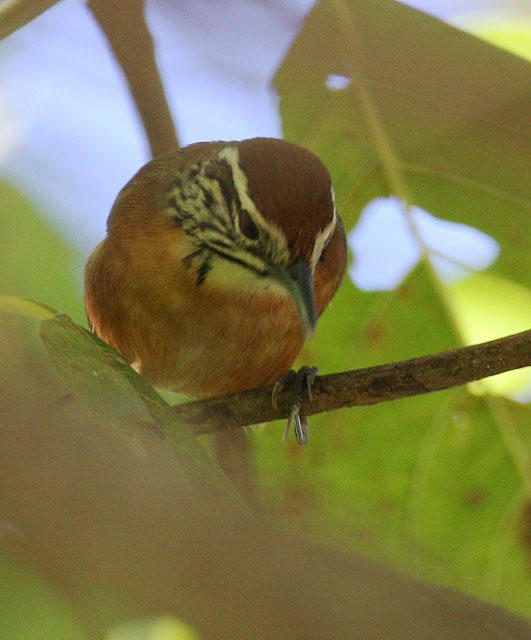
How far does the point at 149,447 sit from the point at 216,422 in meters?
0.86

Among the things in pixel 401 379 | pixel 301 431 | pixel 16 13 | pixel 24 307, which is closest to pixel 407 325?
pixel 301 431

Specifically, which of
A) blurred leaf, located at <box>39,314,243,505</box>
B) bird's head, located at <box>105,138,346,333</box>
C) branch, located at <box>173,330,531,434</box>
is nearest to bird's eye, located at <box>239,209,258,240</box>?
bird's head, located at <box>105,138,346,333</box>

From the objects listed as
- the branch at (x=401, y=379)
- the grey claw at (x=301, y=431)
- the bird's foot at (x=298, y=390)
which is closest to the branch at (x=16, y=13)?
the branch at (x=401, y=379)

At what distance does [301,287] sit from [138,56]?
86 cm

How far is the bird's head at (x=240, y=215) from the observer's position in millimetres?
2197

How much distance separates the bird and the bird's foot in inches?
0.9

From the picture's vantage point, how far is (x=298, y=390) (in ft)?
A: 8.45

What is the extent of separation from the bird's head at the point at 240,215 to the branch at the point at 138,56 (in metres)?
0.20

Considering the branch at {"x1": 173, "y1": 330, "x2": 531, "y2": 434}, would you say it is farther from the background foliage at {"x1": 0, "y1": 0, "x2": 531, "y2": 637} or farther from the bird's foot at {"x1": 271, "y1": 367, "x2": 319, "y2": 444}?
the background foliage at {"x1": 0, "y1": 0, "x2": 531, "y2": 637}

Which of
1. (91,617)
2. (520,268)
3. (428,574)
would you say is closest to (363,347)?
(520,268)

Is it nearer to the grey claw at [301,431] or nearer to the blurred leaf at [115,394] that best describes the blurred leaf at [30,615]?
the blurred leaf at [115,394]

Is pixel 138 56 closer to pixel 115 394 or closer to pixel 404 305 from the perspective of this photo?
pixel 115 394

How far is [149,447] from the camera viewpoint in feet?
4.56

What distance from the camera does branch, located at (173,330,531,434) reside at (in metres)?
1.84
